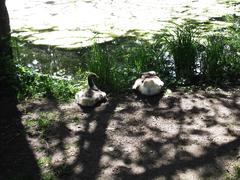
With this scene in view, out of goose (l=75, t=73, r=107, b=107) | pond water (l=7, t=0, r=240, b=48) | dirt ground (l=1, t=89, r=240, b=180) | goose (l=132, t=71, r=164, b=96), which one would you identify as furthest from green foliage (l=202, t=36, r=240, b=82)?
pond water (l=7, t=0, r=240, b=48)

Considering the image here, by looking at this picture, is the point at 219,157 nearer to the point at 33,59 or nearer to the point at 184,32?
the point at 184,32

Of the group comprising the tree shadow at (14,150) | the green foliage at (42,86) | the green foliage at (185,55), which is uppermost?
the green foliage at (185,55)

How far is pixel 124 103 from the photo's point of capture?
4711 millimetres

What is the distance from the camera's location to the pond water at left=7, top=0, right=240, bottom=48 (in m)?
7.52

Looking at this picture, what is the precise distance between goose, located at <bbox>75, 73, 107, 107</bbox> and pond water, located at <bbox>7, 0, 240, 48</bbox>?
2218 millimetres

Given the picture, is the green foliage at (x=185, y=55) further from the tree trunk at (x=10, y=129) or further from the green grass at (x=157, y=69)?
the tree trunk at (x=10, y=129)

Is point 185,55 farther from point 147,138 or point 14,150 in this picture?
point 14,150

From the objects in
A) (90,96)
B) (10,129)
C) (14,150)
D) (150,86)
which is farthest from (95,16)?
(14,150)

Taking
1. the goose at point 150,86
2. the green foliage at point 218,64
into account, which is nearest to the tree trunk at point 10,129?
the goose at point 150,86

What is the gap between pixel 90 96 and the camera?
4629 mm

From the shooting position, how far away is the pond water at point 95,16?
752cm

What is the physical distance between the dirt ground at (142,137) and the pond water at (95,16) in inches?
101

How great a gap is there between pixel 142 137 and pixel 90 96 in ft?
3.02

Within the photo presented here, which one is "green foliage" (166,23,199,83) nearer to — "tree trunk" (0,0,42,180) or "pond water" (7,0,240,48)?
"pond water" (7,0,240,48)
